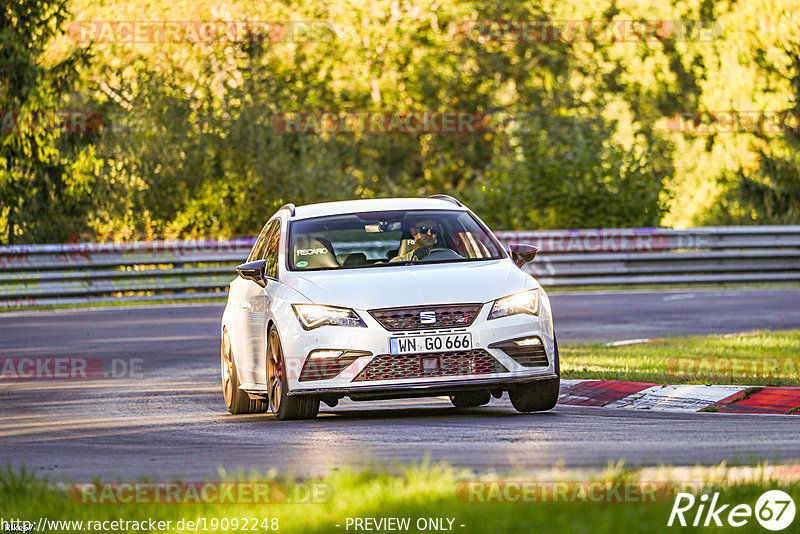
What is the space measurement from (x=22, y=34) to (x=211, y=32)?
11.8m

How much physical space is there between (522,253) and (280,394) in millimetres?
2222

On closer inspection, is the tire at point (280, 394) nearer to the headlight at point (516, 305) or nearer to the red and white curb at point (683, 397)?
the headlight at point (516, 305)

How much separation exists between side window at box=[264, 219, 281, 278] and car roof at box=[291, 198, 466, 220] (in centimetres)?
23

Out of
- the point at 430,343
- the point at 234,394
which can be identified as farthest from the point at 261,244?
the point at 430,343

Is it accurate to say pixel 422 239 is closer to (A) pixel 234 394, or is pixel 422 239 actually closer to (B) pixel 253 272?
(B) pixel 253 272

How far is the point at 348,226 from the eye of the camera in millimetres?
11914

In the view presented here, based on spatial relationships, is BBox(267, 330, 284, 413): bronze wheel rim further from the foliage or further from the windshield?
the foliage

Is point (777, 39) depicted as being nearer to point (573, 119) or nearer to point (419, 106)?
point (573, 119)

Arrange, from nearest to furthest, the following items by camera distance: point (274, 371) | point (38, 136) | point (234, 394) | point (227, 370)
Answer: point (274, 371) < point (234, 394) < point (227, 370) < point (38, 136)

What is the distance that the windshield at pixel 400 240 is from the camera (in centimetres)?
1155

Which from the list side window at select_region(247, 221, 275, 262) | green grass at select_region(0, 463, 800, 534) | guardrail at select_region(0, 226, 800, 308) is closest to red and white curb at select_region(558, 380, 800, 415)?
side window at select_region(247, 221, 275, 262)

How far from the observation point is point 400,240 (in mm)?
11930

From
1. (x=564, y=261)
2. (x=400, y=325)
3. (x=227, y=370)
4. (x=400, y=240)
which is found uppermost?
(x=400, y=240)

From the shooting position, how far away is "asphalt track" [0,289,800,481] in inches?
326
